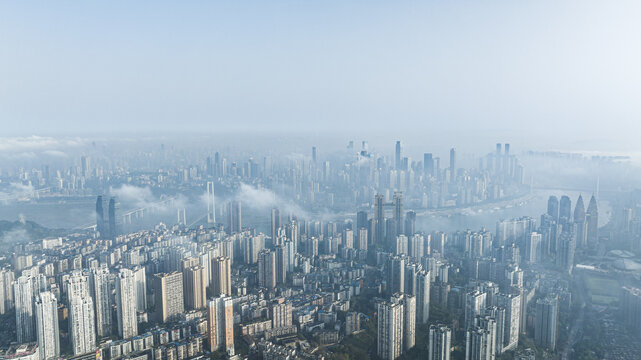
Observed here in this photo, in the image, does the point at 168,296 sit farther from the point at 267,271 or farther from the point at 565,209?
the point at 565,209

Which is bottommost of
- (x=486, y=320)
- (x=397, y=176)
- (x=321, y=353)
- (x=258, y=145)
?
(x=321, y=353)

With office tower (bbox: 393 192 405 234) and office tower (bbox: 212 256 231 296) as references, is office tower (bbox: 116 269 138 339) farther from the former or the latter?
office tower (bbox: 393 192 405 234)

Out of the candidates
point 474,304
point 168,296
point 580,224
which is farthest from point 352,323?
point 580,224

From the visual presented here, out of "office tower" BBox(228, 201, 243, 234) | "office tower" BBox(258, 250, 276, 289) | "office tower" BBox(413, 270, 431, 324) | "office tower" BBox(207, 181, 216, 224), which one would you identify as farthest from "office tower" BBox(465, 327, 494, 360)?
"office tower" BBox(207, 181, 216, 224)

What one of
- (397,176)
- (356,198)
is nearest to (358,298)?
(356,198)

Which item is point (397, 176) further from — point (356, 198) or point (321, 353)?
point (321, 353)

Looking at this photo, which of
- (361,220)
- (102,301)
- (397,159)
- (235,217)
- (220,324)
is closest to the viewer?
(220,324)

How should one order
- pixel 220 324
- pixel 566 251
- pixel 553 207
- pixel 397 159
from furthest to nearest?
pixel 397 159 < pixel 553 207 < pixel 566 251 < pixel 220 324

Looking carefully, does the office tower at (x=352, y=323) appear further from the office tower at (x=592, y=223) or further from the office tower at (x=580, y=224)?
the office tower at (x=592, y=223)
